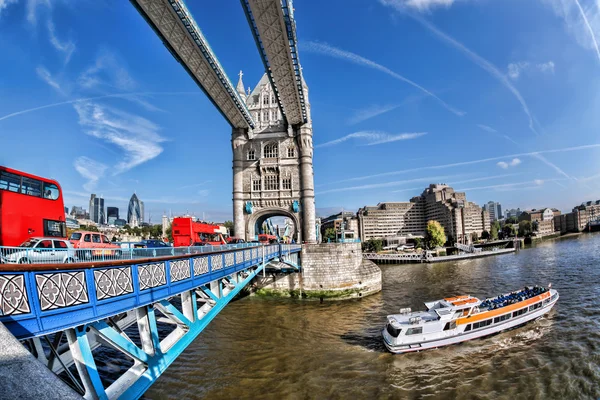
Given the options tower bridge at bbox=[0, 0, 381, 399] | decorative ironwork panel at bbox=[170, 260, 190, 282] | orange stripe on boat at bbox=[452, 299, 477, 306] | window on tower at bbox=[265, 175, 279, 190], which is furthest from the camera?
window on tower at bbox=[265, 175, 279, 190]

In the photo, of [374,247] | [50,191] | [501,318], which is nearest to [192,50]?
[50,191]

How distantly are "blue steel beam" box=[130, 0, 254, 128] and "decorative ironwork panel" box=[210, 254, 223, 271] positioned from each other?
21.3 meters

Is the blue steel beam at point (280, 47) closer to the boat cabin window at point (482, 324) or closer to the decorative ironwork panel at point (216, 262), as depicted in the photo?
the decorative ironwork panel at point (216, 262)

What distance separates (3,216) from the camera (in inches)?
440

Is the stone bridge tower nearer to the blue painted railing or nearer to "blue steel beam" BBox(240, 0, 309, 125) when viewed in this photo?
"blue steel beam" BBox(240, 0, 309, 125)

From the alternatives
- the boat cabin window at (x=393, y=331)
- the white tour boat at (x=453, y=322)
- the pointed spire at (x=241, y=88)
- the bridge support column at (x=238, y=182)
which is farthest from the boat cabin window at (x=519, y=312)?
the pointed spire at (x=241, y=88)

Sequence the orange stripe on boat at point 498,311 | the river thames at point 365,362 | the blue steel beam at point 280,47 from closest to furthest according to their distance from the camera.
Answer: the river thames at point 365,362, the orange stripe on boat at point 498,311, the blue steel beam at point 280,47

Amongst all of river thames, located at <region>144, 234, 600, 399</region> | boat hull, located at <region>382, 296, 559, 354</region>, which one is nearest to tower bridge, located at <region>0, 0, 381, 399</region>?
river thames, located at <region>144, 234, 600, 399</region>

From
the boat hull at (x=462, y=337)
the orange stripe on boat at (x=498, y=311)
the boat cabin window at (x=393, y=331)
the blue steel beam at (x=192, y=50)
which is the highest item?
the blue steel beam at (x=192, y=50)

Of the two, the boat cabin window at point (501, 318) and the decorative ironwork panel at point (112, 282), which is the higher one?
the decorative ironwork panel at point (112, 282)

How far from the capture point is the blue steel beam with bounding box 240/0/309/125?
2702 centimetres

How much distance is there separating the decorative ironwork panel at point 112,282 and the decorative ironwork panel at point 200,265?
3.71 meters

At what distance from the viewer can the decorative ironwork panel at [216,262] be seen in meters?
12.4

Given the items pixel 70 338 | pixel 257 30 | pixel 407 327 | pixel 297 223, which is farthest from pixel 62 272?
pixel 297 223
